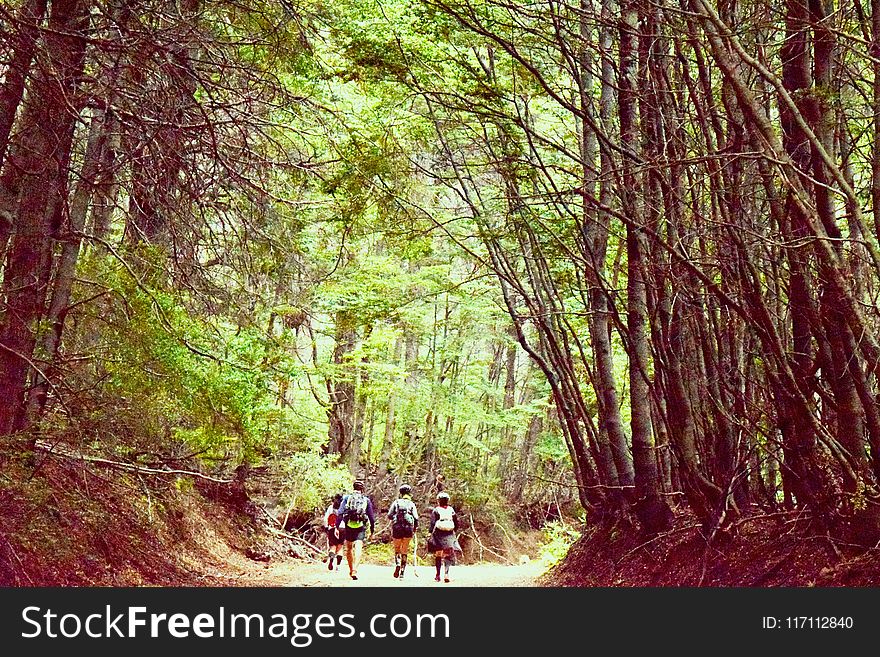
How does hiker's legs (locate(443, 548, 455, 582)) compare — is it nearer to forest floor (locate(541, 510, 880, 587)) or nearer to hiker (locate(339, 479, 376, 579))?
hiker (locate(339, 479, 376, 579))

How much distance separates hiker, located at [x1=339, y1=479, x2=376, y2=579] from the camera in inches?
489

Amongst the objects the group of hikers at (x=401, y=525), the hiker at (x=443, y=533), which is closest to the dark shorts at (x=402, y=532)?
the group of hikers at (x=401, y=525)

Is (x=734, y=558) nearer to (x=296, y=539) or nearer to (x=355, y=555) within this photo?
(x=355, y=555)

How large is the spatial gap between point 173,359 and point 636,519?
5980mm

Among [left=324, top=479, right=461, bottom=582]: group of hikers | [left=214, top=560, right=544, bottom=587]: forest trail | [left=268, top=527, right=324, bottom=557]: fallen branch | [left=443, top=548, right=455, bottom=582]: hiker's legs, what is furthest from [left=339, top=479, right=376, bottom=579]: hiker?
[left=268, top=527, right=324, bottom=557]: fallen branch

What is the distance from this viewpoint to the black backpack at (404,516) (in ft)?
39.9

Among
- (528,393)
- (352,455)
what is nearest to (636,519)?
(352,455)

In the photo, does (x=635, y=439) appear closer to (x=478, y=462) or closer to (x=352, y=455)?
(x=352, y=455)

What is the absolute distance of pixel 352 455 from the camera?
23.3m

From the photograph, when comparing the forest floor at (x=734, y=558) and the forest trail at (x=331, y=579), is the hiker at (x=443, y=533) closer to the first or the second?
the forest trail at (x=331, y=579)

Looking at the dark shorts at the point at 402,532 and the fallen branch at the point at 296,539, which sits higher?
the dark shorts at the point at 402,532

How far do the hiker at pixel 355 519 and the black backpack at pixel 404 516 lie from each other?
1.93 ft

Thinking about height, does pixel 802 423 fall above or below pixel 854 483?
above

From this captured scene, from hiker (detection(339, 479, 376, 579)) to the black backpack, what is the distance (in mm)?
588
